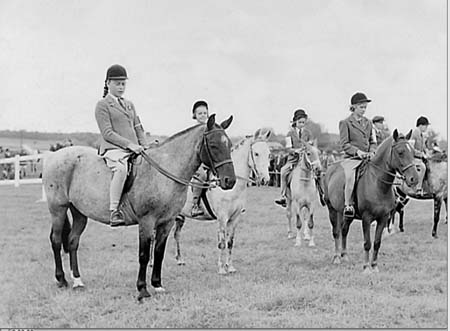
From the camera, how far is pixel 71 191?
7398 mm

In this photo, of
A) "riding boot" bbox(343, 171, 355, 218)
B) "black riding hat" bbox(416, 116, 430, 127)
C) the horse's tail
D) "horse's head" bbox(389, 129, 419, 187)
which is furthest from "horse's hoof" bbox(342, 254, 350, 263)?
"black riding hat" bbox(416, 116, 430, 127)

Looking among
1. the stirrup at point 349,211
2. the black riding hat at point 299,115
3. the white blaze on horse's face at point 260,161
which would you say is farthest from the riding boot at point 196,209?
the black riding hat at point 299,115

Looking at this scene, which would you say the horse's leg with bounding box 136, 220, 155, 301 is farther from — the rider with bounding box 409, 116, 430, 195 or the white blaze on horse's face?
the rider with bounding box 409, 116, 430, 195

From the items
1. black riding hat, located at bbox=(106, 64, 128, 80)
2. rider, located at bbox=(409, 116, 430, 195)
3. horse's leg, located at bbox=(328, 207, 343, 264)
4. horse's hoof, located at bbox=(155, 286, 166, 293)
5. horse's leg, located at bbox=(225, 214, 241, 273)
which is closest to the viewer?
black riding hat, located at bbox=(106, 64, 128, 80)

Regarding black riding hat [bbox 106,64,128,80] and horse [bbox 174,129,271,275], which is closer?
black riding hat [bbox 106,64,128,80]

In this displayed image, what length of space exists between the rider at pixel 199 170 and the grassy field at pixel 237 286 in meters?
0.97

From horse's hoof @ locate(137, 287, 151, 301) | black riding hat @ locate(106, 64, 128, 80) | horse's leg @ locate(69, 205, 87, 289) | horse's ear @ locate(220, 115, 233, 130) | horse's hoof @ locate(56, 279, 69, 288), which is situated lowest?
horse's hoof @ locate(56, 279, 69, 288)

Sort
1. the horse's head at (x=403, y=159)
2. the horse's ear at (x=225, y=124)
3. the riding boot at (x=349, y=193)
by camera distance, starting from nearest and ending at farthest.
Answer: the horse's ear at (x=225, y=124)
the horse's head at (x=403, y=159)
the riding boot at (x=349, y=193)

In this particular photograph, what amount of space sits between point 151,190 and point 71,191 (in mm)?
1315

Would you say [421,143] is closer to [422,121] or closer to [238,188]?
[422,121]

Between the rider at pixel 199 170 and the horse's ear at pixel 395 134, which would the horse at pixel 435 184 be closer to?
the horse's ear at pixel 395 134

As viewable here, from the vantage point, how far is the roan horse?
6.76m

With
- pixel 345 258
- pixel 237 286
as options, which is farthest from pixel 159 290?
pixel 345 258

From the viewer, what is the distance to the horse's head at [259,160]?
331 inches
